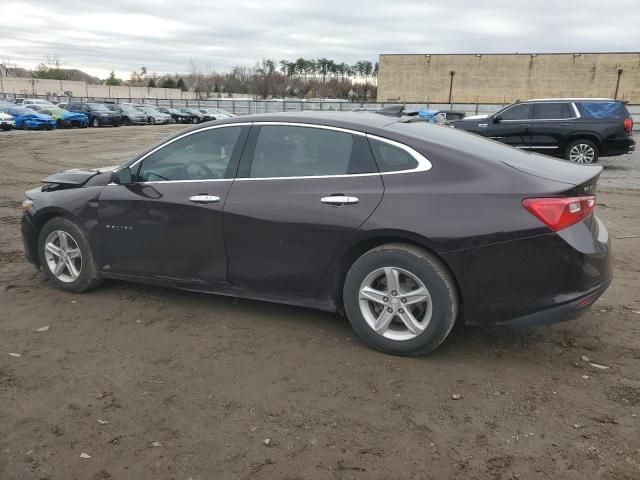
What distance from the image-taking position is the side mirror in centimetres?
463

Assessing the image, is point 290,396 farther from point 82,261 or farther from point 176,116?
point 176,116

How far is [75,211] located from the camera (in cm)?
482

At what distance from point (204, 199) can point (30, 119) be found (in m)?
32.2

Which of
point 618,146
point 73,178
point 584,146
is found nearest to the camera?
point 73,178

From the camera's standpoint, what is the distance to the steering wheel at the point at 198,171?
4.34 meters

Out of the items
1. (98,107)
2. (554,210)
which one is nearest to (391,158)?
(554,210)

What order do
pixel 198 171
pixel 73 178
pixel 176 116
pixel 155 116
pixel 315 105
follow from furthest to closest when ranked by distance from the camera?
1. pixel 315 105
2. pixel 176 116
3. pixel 155 116
4. pixel 73 178
5. pixel 198 171

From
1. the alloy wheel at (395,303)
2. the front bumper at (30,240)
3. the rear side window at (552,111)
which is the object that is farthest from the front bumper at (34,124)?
the alloy wheel at (395,303)

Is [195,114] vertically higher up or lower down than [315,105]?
lower down

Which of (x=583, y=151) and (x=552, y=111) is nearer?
(x=583, y=151)

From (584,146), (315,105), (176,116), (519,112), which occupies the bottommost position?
(584,146)

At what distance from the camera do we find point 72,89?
91.4 meters

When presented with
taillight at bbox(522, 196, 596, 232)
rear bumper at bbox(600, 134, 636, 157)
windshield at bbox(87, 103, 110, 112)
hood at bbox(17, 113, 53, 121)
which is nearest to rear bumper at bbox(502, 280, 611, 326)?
taillight at bbox(522, 196, 596, 232)

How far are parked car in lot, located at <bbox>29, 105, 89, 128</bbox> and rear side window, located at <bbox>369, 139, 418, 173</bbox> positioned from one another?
34.5 m
